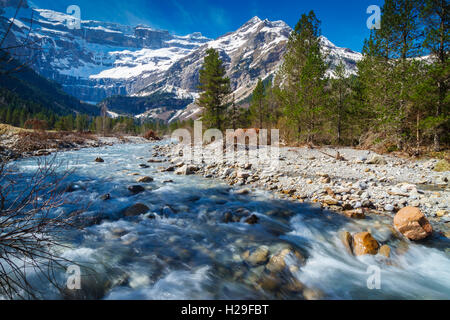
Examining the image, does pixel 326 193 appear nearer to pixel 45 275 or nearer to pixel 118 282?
pixel 118 282

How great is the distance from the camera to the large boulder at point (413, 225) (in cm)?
529

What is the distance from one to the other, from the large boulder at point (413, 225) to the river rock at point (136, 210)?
7432 millimetres

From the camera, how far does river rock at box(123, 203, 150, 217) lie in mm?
7112

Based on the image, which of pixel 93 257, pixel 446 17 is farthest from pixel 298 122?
pixel 93 257

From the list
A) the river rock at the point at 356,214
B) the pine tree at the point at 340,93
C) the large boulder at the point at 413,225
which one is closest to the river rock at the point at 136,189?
the river rock at the point at 356,214

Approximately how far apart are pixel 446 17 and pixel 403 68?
2.85 m

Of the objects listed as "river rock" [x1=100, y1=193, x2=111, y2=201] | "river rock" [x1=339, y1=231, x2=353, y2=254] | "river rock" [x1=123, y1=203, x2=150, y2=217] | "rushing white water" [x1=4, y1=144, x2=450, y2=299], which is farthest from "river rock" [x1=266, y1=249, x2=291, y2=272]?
"river rock" [x1=100, y1=193, x2=111, y2=201]

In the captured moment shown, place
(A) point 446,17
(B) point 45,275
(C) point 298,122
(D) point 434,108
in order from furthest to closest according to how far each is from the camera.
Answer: (C) point 298,122, (D) point 434,108, (A) point 446,17, (B) point 45,275

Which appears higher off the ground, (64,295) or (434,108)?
(434,108)

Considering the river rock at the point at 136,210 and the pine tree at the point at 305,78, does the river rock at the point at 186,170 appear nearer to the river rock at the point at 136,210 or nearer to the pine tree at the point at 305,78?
the river rock at the point at 136,210

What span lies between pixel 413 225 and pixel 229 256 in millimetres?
4664

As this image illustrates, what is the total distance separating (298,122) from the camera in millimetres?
17047

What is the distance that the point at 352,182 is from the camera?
847 centimetres

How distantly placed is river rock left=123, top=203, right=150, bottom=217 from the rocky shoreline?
3.69 metres
